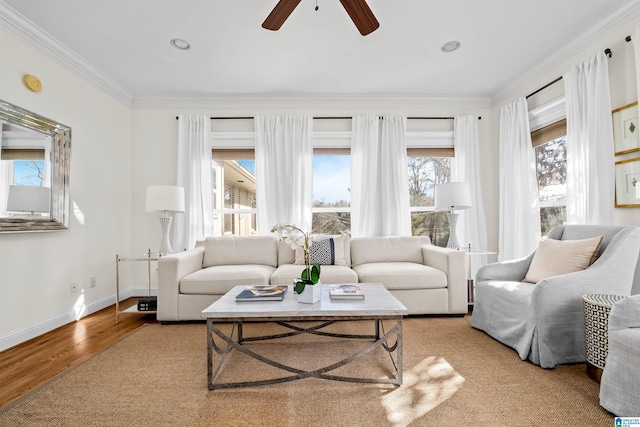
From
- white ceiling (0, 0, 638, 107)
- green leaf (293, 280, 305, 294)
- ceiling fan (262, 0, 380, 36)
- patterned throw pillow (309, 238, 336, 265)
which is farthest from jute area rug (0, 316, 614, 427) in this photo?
white ceiling (0, 0, 638, 107)

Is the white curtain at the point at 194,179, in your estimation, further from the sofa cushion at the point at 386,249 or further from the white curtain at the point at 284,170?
the sofa cushion at the point at 386,249

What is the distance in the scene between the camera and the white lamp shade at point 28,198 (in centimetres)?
250

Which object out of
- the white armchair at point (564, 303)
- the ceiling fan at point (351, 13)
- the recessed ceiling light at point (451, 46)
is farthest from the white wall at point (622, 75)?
the ceiling fan at point (351, 13)

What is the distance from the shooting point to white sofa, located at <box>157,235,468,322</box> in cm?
292

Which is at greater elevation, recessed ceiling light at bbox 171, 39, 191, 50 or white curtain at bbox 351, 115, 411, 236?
recessed ceiling light at bbox 171, 39, 191, 50

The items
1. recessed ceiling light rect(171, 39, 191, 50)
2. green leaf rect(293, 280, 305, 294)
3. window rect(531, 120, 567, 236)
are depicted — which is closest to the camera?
green leaf rect(293, 280, 305, 294)

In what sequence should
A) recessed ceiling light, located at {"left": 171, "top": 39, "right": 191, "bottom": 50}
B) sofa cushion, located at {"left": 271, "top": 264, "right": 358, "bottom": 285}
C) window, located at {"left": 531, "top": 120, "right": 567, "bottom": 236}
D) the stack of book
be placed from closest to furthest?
recessed ceiling light, located at {"left": 171, "top": 39, "right": 191, "bottom": 50} → sofa cushion, located at {"left": 271, "top": 264, "right": 358, "bottom": 285} → the stack of book → window, located at {"left": 531, "top": 120, "right": 567, "bottom": 236}

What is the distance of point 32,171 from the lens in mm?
2682

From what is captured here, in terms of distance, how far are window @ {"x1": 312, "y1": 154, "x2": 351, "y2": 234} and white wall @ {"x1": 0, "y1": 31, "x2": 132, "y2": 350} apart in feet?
7.87

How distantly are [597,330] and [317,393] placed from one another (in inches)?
62.4

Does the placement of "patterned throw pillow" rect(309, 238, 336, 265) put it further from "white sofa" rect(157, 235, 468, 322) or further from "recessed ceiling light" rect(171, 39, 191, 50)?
"recessed ceiling light" rect(171, 39, 191, 50)

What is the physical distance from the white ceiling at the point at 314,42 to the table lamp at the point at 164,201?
4.17ft

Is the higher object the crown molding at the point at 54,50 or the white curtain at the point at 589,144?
the crown molding at the point at 54,50

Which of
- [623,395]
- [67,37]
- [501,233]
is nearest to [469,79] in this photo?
[501,233]
